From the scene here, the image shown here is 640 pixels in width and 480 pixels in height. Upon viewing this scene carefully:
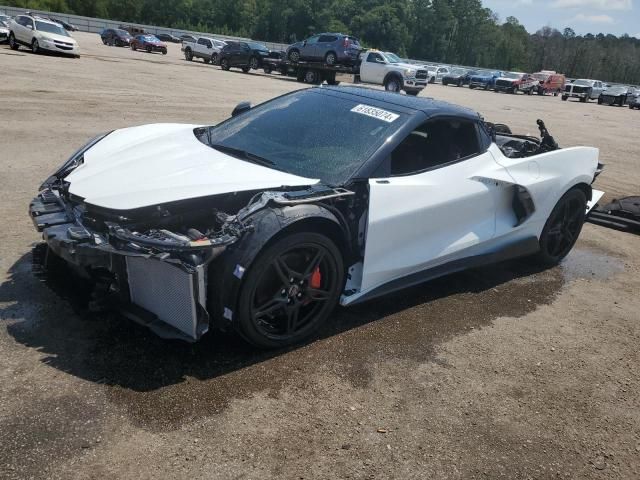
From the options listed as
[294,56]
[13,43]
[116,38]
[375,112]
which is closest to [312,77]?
[294,56]

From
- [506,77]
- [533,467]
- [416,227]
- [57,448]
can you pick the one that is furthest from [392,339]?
[506,77]

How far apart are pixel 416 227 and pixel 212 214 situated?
142 centimetres

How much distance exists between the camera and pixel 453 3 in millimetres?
119125

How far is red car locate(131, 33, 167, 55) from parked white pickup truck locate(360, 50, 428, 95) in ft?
70.7

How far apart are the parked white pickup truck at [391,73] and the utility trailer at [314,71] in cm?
96

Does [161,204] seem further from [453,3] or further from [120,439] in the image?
[453,3]

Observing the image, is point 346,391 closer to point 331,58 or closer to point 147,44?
point 331,58

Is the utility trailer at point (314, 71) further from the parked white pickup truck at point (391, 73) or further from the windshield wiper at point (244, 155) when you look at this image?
the windshield wiper at point (244, 155)

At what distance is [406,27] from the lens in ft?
346

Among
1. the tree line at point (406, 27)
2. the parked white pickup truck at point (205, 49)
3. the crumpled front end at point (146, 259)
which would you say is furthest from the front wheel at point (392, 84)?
the tree line at point (406, 27)

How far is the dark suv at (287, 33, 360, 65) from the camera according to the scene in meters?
28.0

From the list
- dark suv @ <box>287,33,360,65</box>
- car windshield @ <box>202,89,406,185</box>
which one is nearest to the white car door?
car windshield @ <box>202,89,406,185</box>

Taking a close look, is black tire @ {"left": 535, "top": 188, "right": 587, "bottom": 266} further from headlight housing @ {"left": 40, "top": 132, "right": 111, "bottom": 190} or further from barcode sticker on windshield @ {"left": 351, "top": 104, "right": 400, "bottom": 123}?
headlight housing @ {"left": 40, "top": 132, "right": 111, "bottom": 190}

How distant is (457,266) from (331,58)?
25580 millimetres
